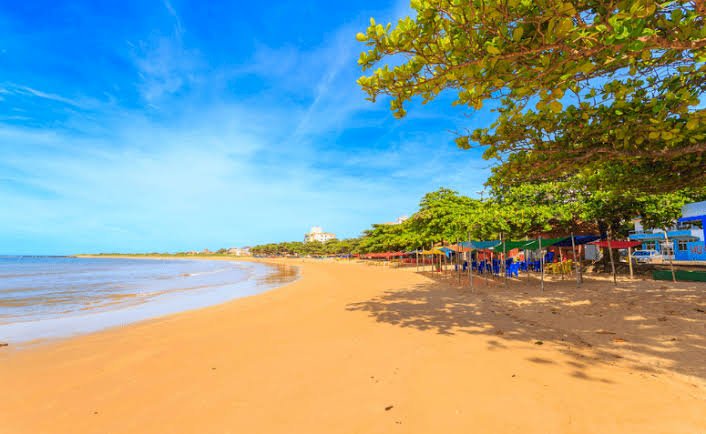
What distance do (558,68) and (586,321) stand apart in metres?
5.57

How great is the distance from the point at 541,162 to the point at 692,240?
30.3 m

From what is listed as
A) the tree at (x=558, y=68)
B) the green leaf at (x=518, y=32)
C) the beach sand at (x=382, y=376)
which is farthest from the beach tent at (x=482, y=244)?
the green leaf at (x=518, y=32)

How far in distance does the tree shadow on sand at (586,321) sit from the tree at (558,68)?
3.01 meters

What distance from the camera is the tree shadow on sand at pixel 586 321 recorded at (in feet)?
14.1

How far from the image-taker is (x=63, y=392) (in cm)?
400

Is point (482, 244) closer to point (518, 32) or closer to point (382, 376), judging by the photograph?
point (382, 376)

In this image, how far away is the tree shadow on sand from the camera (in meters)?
4.29

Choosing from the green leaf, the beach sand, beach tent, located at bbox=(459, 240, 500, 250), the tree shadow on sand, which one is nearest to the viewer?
the green leaf

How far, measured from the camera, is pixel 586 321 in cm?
639

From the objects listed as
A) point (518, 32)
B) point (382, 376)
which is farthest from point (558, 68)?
point (382, 376)

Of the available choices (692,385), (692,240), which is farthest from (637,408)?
(692,240)

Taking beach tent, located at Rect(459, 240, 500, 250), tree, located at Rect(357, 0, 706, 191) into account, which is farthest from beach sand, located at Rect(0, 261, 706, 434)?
beach tent, located at Rect(459, 240, 500, 250)

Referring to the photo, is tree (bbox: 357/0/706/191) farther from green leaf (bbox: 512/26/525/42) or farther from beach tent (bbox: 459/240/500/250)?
beach tent (bbox: 459/240/500/250)

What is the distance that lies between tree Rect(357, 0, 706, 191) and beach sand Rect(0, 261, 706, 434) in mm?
3086
